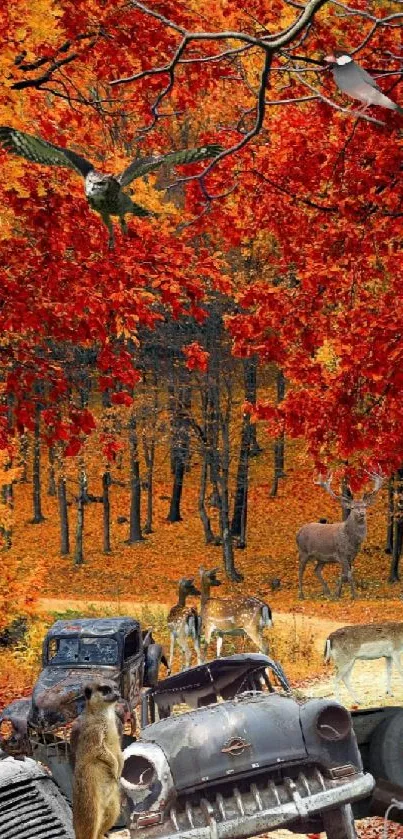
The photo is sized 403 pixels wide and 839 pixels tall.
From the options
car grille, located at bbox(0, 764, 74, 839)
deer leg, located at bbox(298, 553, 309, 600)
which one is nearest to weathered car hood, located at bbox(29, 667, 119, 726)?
car grille, located at bbox(0, 764, 74, 839)

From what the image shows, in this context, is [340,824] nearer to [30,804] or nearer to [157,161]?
[30,804]

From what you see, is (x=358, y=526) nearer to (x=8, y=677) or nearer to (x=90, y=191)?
(x=8, y=677)

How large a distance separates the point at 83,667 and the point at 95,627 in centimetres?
58

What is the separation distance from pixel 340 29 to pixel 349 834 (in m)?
8.14

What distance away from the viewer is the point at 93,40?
12555mm

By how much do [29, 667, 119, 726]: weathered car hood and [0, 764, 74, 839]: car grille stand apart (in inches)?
229

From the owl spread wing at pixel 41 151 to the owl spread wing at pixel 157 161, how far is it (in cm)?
35

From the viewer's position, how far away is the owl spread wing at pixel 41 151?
852cm

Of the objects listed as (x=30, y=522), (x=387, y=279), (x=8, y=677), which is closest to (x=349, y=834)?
(x=387, y=279)

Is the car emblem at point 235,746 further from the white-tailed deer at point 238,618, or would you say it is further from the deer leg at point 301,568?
the deer leg at point 301,568

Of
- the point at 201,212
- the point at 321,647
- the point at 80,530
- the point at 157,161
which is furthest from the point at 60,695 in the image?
the point at 80,530

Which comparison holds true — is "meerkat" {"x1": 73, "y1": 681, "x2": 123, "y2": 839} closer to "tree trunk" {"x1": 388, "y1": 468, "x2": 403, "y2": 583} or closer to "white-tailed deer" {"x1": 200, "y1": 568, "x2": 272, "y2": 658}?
"white-tailed deer" {"x1": 200, "y1": 568, "x2": 272, "y2": 658}

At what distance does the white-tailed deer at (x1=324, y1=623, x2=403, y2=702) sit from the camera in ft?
53.1

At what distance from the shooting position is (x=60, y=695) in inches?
532
